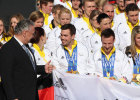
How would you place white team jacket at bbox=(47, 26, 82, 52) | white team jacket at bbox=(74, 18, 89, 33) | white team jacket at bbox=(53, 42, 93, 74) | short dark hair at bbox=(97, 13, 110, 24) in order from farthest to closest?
white team jacket at bbox=(74, 18, 89, 33)
white team jacket at bbox=(47, 26, 82, 52)
short dark hair at bbox=(97, 13, 110, 24)
white team jacket at bbox=(53, 42, 93, 74)

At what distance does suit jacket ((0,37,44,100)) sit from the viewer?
5.33m

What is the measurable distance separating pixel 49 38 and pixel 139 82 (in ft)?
9.21

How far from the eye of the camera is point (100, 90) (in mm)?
6305

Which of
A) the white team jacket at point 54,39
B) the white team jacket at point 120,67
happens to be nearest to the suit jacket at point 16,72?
the white team jacket at point 120,67

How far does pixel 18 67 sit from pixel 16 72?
0.08 m

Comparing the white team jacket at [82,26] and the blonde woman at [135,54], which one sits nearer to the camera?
the blonde woman at [135,54]

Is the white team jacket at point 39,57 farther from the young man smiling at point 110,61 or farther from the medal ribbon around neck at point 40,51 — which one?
the young man smiling at point 110,61

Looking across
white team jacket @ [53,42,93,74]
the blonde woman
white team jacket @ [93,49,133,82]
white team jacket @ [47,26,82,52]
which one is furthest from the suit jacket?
white team jacket @ [47,26,82,52]

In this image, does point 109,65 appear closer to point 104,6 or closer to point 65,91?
point 65,91

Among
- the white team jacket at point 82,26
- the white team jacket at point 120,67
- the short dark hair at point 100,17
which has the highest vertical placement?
the short dark hair at point 100,17

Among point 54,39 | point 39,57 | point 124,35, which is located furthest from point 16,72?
point 124,35

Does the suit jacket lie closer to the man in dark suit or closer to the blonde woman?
the man in dark suit

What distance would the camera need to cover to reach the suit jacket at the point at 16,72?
17.5 ft

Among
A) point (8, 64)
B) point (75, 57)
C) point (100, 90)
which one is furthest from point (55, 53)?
point (8, 64)
